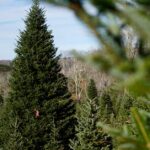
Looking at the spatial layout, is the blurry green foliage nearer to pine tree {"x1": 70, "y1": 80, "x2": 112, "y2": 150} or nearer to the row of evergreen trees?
pine tree {"x1": 70, "y1": 80, "x2": 112, "y2": 150}

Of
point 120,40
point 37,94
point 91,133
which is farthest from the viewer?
point 37,94

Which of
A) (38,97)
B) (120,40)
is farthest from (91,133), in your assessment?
(120,40)

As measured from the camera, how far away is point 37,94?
27422 millimetres

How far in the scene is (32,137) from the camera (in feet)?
86.5

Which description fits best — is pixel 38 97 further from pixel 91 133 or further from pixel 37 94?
pixel 91 133

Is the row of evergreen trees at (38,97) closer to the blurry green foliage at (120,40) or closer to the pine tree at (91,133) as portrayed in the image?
the pine tree at (91,133)

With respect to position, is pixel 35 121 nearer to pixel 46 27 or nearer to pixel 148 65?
pixel 46 27

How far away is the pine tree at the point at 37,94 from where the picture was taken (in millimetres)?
26312

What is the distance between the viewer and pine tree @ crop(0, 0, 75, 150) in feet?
86.3

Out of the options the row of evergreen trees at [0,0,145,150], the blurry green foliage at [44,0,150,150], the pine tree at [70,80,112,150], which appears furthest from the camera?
the row of evergreen trees at [0,0,145,150]

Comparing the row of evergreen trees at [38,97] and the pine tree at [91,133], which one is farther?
the row of evergreen trees at [38,97]

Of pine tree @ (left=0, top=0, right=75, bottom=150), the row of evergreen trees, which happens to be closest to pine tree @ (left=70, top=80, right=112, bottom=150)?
the row of evergreen trees

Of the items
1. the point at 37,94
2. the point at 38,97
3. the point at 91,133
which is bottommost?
the point at 91,133

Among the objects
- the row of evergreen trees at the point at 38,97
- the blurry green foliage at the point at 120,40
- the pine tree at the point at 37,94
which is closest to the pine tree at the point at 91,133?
the row of evergreen trees at the point at 38,97
